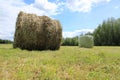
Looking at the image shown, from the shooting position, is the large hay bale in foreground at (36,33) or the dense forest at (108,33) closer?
the large hay bale in foreground at (36,33)

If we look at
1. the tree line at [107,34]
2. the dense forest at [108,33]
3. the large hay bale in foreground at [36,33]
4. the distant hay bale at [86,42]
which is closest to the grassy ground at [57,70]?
the large hay bale in foreground at [36,33]

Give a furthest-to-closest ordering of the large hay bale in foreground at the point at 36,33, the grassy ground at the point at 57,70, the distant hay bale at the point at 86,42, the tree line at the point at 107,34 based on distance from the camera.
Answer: the tree line at the point at 107,34, the distant hay bale at the point at 86,42, the large hay bale in foreground at the point at 36,33, the grassy ground at the point at 57,70

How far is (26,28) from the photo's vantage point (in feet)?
47.8

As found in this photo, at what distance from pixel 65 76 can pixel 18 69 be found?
130 centimetres

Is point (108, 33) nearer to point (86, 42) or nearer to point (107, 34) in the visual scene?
point (107, 34)

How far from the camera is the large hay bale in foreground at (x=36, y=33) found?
1451 centimetres

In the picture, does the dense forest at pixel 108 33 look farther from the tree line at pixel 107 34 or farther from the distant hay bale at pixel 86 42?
the distant hay bale at pixel 86 42

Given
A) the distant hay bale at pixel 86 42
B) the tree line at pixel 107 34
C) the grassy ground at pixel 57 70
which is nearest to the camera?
the grassy ground at pixel 57 70

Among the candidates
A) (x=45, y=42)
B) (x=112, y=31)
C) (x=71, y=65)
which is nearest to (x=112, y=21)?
(x=112, y=31)

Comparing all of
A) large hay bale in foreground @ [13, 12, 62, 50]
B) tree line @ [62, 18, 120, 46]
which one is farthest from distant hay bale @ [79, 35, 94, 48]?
tree line @ [62, 18, 120, 46]

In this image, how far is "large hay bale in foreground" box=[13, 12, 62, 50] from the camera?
14508 mm

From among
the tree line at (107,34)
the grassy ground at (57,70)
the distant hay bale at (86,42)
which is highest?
the tree line at (107,34)

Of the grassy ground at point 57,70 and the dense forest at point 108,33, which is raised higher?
the dense forest at point 108,33

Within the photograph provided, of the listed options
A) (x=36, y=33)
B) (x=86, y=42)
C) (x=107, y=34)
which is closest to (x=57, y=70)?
(x=36, y=33)
